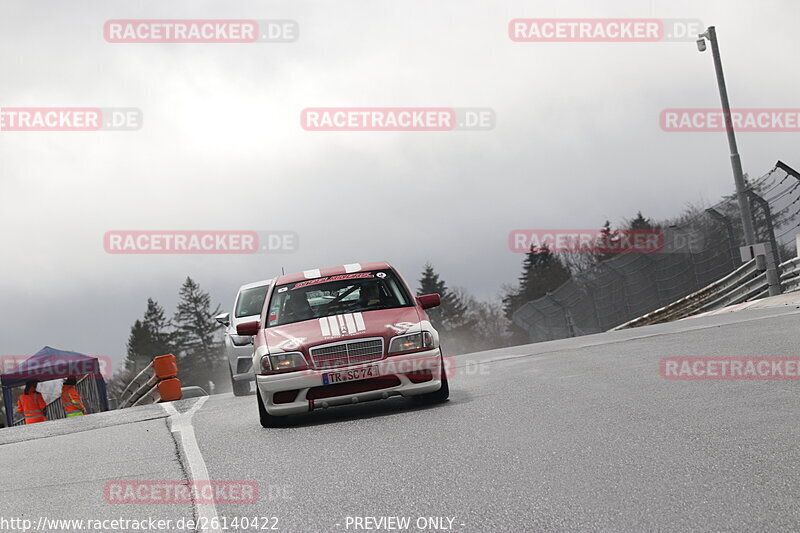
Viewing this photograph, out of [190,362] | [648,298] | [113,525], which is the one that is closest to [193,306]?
[190,362]

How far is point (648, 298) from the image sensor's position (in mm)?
28203

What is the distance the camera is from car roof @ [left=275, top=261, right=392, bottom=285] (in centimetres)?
1140

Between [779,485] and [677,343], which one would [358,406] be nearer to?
[677,343]

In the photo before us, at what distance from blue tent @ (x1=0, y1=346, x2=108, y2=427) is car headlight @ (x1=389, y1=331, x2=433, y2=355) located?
45.1ft

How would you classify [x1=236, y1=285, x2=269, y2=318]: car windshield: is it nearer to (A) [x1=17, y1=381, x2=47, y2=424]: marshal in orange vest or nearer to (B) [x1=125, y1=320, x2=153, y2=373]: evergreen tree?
(A) [x1=17, y1=381, x2=47, y2=424]: marshal in orange vest

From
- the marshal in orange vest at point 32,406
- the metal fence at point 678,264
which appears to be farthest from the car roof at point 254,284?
the metal fence at point 678,264

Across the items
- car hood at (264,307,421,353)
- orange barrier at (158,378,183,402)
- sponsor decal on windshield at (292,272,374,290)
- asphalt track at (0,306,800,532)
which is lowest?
asphalt track at (0,306,800,532)

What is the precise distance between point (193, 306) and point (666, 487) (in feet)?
356

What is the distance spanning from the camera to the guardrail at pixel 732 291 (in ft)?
79.3

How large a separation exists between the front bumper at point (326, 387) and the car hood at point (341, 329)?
0.25 m

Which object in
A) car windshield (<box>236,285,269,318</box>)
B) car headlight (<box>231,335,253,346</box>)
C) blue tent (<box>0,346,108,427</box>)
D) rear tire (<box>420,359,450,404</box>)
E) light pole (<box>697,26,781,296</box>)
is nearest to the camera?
rear tire (<box>420,359,450,404</box>)

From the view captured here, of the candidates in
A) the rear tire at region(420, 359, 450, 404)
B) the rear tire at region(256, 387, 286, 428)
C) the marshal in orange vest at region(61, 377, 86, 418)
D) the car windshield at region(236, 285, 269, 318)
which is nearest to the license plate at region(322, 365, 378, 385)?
the rear tire at region(256, 387, 286, 428)

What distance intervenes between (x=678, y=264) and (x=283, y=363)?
19086 millimetres

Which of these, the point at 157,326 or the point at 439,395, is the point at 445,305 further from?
the point at 439,395
